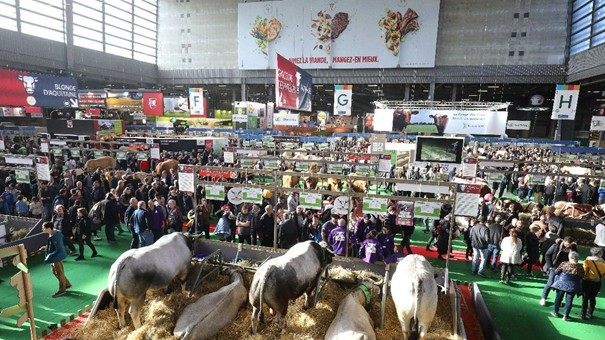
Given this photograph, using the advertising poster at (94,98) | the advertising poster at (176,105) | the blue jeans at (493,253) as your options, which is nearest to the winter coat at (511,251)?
the blue jeans at (493,253)

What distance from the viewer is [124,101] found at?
35594 millimetres

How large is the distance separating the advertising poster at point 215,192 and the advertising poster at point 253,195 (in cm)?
65

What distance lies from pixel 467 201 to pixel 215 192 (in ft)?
21.3

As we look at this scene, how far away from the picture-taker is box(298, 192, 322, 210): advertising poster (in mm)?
8781

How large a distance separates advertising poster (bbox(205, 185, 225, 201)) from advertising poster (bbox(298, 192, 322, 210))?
2.26 metres

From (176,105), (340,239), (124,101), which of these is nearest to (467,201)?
(340,239)

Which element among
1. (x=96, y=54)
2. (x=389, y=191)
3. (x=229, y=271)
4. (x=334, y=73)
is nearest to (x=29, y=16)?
(x=96, y=54)

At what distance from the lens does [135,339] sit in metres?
5.15

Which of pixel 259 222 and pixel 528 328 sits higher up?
pixel 259 222

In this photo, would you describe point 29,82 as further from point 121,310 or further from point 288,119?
point 121,310

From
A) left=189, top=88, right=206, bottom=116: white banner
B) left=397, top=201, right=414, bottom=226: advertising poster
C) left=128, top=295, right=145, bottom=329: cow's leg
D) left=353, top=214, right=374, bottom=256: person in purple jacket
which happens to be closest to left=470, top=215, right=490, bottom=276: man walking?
left=397, top=201, right=414, bottom=226: advertising poster

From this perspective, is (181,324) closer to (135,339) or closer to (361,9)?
(135,339)

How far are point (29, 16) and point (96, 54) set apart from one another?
319 inches

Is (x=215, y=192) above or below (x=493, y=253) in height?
above
